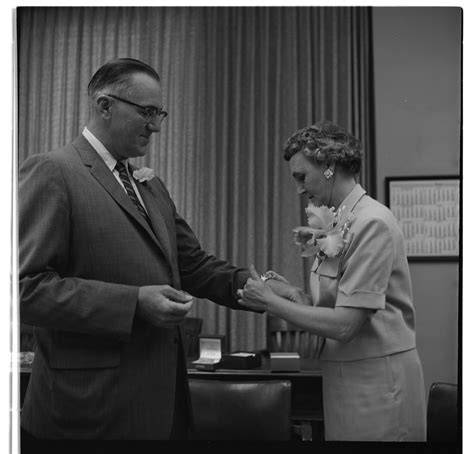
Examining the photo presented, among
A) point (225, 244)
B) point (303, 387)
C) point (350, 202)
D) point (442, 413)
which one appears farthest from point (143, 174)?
point (442, 413)

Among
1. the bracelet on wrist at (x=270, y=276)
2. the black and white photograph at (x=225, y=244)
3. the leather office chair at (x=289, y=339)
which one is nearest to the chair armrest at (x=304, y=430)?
the black and white photograph at (x=225, y=244)

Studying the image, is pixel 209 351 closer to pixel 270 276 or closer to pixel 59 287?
pixel 270 276

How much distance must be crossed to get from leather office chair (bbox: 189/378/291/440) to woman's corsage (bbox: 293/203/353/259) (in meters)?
0.43

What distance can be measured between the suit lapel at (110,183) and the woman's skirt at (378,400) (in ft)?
1.99

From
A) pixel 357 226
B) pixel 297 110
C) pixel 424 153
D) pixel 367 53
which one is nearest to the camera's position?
pixel 357 226

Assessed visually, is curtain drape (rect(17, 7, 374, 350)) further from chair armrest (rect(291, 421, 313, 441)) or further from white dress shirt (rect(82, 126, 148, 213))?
chair armrest (rect(291, 421, 313, 441))

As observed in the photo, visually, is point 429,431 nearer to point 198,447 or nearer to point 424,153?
point 198,447

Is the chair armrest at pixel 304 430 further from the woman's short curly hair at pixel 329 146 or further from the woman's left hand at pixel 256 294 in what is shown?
the woman's short curly hair at pixel 329 146

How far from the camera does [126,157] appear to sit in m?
1.51

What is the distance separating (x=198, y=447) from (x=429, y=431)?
654 millimetres

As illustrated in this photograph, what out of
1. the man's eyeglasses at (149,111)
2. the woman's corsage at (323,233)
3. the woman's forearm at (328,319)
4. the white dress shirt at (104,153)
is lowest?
the woman's forearm at (328,319)

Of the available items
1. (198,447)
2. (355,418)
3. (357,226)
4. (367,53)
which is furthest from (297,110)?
(198,447)

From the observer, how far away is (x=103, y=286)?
135 centimetres

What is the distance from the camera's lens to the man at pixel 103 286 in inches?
52.9
